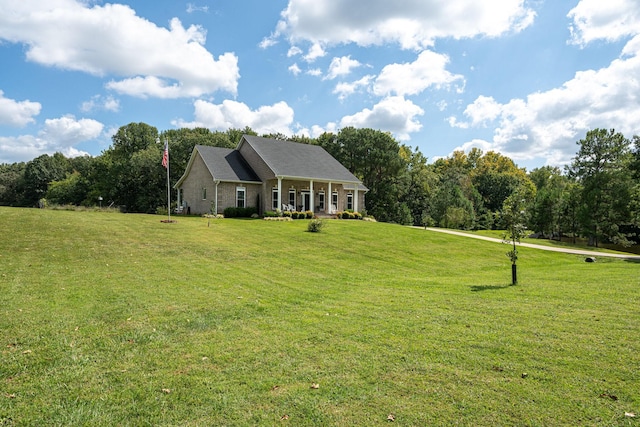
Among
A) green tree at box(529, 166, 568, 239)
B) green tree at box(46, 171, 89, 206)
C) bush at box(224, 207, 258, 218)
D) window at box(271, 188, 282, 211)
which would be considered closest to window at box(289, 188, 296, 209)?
window at box(271, 188, 282, 211)

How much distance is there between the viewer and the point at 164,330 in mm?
5992

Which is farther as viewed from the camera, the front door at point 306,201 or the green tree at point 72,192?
the green tree at point 72,192

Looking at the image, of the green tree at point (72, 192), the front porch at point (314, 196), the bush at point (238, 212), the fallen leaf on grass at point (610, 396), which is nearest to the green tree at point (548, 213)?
the front porch at point (314, 196)

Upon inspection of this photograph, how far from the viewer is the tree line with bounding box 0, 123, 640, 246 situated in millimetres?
35094

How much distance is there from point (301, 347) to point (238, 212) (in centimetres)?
2421

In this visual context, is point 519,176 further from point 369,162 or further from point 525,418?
point 525,418

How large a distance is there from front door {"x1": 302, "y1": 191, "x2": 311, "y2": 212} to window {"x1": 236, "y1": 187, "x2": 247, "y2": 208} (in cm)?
505

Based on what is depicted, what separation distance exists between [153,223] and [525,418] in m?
20.2

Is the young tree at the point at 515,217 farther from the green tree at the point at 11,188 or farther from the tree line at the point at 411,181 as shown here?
the green tree at the point at 11,188

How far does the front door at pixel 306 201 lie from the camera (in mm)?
32312

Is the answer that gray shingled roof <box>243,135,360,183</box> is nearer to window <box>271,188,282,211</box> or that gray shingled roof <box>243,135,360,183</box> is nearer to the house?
the house

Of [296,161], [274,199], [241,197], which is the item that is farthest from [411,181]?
[241,197]

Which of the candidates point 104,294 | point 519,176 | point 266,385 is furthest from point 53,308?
point 519,176

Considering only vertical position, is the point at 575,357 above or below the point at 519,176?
below
